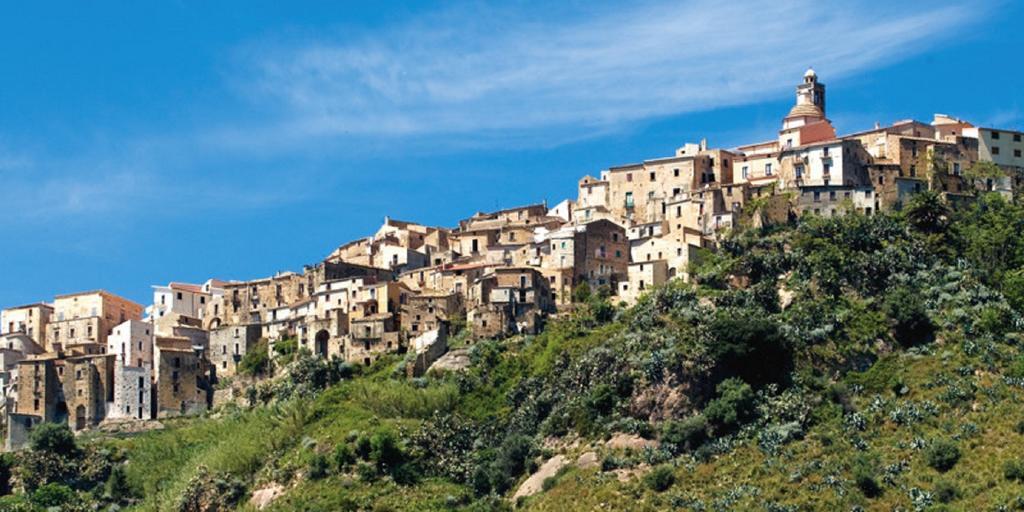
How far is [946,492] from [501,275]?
3087cm

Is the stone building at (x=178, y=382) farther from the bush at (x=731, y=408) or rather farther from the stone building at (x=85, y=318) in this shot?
the bush at (x=731, y=408)

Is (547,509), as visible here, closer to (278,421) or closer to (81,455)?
(278,421)

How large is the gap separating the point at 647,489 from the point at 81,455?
30120 millimetres

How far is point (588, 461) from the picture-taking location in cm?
7556

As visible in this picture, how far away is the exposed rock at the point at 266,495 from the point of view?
261 ft

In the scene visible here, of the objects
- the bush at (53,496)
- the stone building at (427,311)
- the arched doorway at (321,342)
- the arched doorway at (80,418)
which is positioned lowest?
the bush at (53,496)

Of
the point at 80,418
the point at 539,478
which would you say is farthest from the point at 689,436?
the point at 80,418

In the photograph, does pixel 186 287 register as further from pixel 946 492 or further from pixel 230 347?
pixel 946 492

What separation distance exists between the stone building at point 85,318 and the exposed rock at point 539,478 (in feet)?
108

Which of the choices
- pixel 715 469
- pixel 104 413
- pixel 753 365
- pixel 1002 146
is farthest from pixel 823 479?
pixel 104 413

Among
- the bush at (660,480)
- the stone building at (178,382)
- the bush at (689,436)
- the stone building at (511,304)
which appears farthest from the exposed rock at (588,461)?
the stone building at (178,382)

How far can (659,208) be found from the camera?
9856 cm

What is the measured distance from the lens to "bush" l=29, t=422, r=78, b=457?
89125 millimetres

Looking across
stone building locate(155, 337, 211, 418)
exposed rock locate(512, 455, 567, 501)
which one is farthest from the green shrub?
stone building locate(155, 337, 211, 418)
